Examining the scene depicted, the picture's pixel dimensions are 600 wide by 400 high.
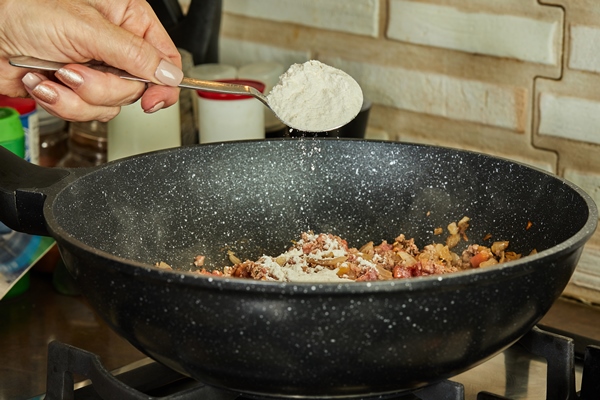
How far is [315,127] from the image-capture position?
1.02 meters

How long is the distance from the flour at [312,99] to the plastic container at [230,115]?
1.13 feet

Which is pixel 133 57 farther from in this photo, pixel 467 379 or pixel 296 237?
pixel 467 379

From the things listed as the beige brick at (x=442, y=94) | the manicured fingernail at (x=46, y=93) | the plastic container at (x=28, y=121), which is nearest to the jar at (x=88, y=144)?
the plastic container at (x=28, y=121)

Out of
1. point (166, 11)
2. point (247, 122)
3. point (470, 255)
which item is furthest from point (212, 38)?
point (470, 255)

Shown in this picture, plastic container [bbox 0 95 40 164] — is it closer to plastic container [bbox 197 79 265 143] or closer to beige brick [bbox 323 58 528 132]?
plastic container [bbox 197 79 265 143]

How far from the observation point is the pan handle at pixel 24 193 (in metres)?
0.85

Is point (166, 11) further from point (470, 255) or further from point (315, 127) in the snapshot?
point (470, 255)

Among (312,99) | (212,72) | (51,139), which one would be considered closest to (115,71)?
(312,99)

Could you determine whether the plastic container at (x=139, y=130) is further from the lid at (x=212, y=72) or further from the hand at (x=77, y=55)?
the hand at (x=77, y=55)

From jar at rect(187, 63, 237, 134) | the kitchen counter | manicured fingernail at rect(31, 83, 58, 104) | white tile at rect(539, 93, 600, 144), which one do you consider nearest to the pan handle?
manicured fingernail at rect(31, 83, 58, 104)

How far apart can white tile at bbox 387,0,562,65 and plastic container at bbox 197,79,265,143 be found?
0.25m

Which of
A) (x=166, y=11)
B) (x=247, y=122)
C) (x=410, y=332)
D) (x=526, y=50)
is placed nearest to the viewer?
(x=410, y=332)

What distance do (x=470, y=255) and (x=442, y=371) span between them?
313mm

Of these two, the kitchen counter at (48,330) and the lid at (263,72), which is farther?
the lid at (263,72)
